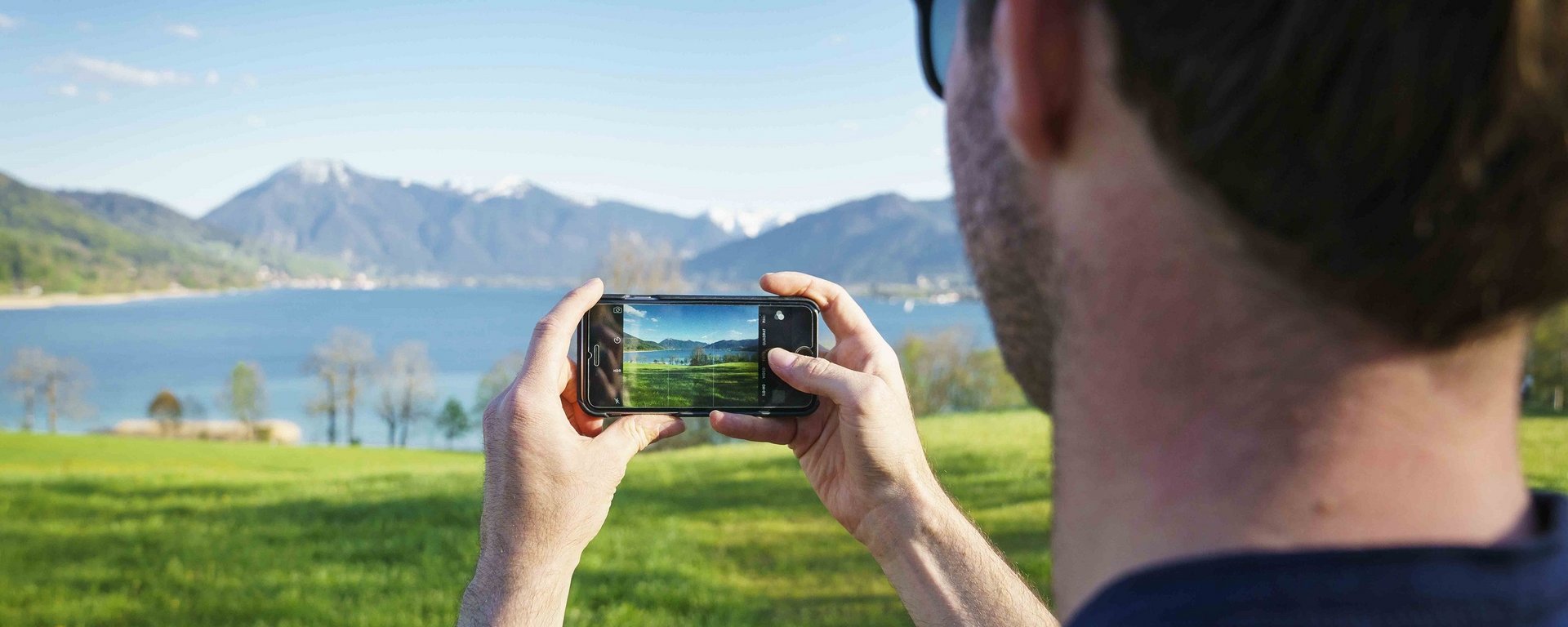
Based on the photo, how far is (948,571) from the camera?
180cm

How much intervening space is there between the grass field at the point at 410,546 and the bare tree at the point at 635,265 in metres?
17.5

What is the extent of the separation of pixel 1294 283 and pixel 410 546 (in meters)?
6.01

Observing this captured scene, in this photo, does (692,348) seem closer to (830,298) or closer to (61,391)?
(830,298)

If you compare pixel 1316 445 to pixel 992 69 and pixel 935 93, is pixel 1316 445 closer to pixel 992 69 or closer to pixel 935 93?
pixel 992 69

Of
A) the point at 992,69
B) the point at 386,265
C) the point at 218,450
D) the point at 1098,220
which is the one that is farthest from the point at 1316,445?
the point at 386,265

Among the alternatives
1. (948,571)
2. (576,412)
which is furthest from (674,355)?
(948,571)

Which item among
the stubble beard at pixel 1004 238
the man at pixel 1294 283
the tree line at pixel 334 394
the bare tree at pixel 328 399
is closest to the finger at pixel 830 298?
the stubble beard at pixel 1004 238

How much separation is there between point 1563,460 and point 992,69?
29.2 ft

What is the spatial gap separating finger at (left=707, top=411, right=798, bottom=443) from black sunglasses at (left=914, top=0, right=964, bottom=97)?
123 cm

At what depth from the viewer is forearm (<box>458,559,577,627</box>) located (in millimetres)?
1757

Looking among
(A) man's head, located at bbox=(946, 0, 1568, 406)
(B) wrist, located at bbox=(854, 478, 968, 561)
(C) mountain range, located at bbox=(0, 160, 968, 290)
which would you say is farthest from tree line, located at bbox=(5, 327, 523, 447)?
(A) man's head, located at bbox=(946, 0, 1568, 406)

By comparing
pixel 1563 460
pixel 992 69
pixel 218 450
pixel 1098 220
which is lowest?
pixel 218 450

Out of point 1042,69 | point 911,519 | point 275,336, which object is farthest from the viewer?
point 275,336

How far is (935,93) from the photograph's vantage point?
1058mm
